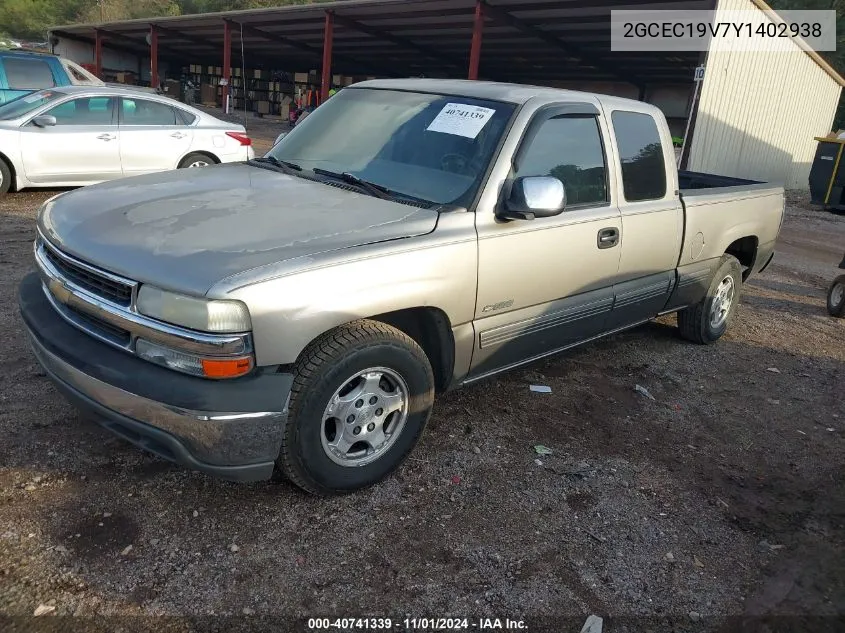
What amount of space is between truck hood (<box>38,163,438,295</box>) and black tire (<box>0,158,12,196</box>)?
6291mm

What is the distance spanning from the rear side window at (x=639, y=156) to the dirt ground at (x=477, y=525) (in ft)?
4.60

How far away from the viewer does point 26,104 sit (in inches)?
348

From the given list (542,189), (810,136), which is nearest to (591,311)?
(542,189)

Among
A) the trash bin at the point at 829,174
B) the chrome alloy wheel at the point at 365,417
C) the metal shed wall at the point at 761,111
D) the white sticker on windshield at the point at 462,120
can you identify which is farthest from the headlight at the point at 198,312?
the trash bin at the point at 829,174

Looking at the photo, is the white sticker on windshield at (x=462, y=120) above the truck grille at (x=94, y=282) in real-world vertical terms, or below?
above

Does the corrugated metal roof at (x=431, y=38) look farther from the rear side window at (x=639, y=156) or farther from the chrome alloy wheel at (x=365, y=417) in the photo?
the chrome alloy wheel at (x=365, y=417)

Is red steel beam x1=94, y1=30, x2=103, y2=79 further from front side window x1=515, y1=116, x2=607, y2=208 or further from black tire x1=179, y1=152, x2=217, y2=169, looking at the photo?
front side window x1=515, y1=116, x2=607, y2=208

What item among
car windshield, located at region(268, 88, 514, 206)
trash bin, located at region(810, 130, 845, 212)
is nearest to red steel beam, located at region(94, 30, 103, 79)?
trash bin, located at region(810, 130, 845, 212)

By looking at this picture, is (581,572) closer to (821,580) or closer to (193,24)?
(821,580)

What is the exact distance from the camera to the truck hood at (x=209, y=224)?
2551 millimetres

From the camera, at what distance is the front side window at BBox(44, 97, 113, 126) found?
8.75 m

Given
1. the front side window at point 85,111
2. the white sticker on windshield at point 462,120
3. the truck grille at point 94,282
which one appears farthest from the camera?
the front side window at point 85,111

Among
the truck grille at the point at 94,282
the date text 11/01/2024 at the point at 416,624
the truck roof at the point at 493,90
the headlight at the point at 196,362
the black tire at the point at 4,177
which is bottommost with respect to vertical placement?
the date text 11/01/2024 at the point at 416,624

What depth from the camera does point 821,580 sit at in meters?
2.84
